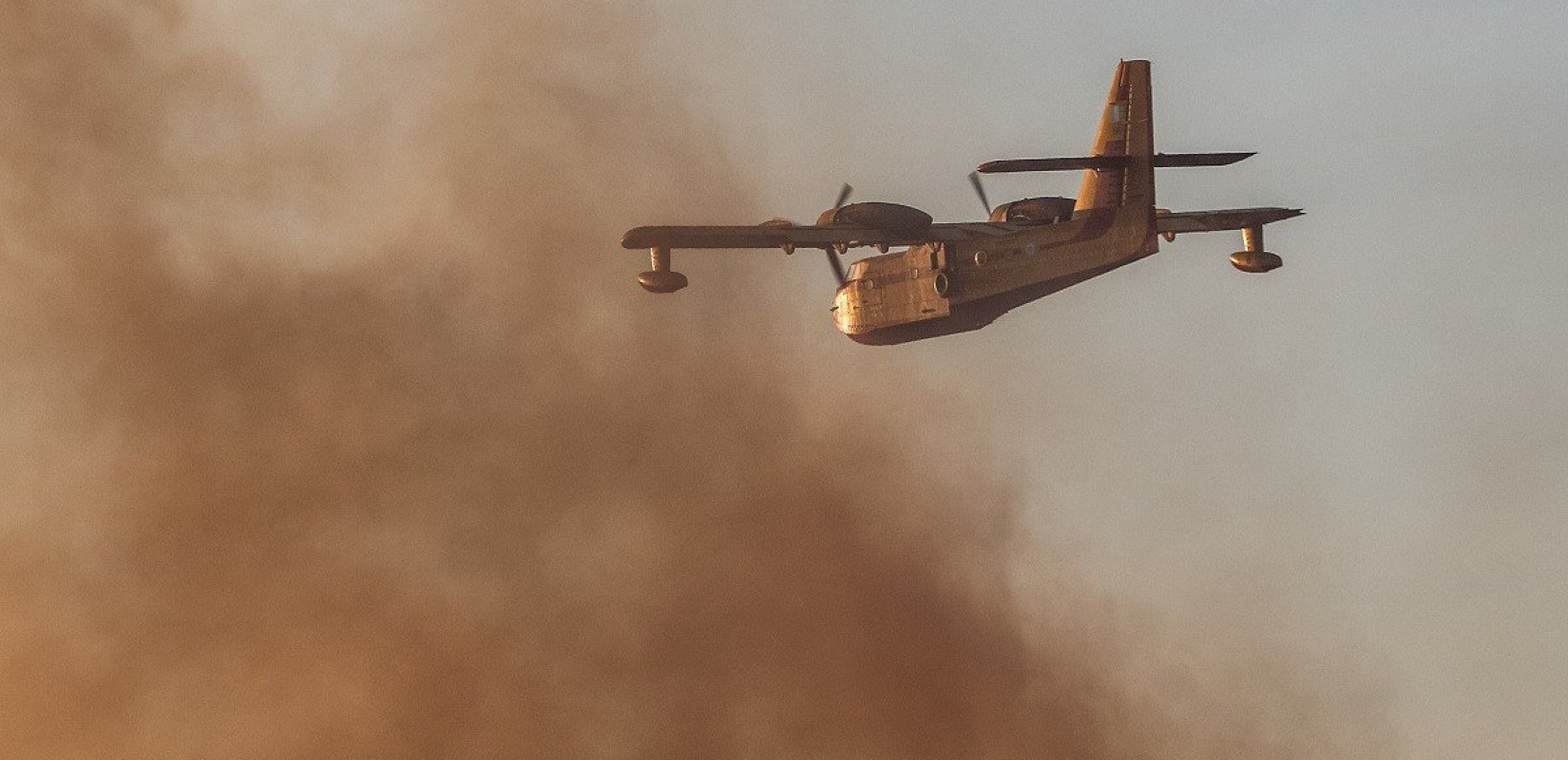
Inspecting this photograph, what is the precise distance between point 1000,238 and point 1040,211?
155 cm

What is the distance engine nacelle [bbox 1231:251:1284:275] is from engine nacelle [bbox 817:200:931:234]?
8.86 meters

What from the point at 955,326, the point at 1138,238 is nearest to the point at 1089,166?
the point at 1138,238

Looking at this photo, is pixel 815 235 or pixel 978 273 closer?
pixel 978 273

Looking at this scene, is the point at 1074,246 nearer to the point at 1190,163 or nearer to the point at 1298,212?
the point at 1190,163

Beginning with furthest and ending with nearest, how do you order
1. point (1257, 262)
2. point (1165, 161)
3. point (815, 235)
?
point (1257, 262), point (815, 235), point (1165, 161)

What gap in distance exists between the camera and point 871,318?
7700 centimetres

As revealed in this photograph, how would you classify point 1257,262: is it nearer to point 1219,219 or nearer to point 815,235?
point 1219,219

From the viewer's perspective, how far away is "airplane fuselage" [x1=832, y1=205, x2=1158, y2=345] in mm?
70062

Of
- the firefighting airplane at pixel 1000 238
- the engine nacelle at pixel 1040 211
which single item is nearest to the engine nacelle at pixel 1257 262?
the firefighting airplane at pixel 1000 238

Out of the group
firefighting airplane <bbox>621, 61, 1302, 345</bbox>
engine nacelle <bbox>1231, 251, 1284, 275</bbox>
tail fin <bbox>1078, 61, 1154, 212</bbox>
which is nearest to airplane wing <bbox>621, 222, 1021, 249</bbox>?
firefighting airplane <bbox>621, 61, 1302, 345</bbox>

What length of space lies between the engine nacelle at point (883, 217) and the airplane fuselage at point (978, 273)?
82cm

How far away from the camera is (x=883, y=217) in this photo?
242 ft

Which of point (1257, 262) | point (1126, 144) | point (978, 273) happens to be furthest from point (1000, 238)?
point (1257, 262)

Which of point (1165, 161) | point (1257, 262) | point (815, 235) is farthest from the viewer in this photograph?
point (1257, 262)
